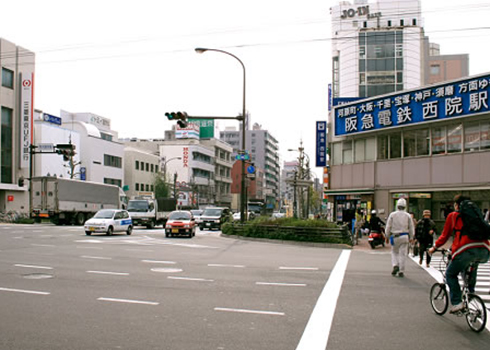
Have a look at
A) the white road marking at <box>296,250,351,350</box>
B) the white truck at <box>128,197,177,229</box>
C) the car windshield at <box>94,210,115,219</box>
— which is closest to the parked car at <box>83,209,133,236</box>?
the car windshield at <box>94,210,115,219</box>

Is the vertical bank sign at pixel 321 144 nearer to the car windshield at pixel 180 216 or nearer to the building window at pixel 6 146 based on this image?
the car windshield at pixel 180 216

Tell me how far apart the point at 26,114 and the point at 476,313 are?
51.4 meters

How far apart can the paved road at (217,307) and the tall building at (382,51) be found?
51153mm

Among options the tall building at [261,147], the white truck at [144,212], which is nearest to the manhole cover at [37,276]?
the white truck at [144,212]

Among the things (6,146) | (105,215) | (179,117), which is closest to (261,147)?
(6,146)

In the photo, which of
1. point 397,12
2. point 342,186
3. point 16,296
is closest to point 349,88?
point 397,12

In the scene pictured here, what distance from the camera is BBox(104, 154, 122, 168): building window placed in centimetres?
7175

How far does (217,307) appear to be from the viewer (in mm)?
7977

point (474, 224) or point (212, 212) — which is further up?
point (474, 224)

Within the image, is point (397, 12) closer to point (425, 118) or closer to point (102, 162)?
point (425, 118)

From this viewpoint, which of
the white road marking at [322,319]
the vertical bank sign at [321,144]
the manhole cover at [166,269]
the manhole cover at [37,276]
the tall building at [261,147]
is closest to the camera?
the white road marking at [322,319]

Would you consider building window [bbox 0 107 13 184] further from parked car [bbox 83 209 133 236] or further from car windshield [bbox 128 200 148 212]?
parked car [bbox 83 209 133 236]

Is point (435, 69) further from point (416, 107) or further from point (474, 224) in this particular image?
point (474, 224)

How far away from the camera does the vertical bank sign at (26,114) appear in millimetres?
49812
